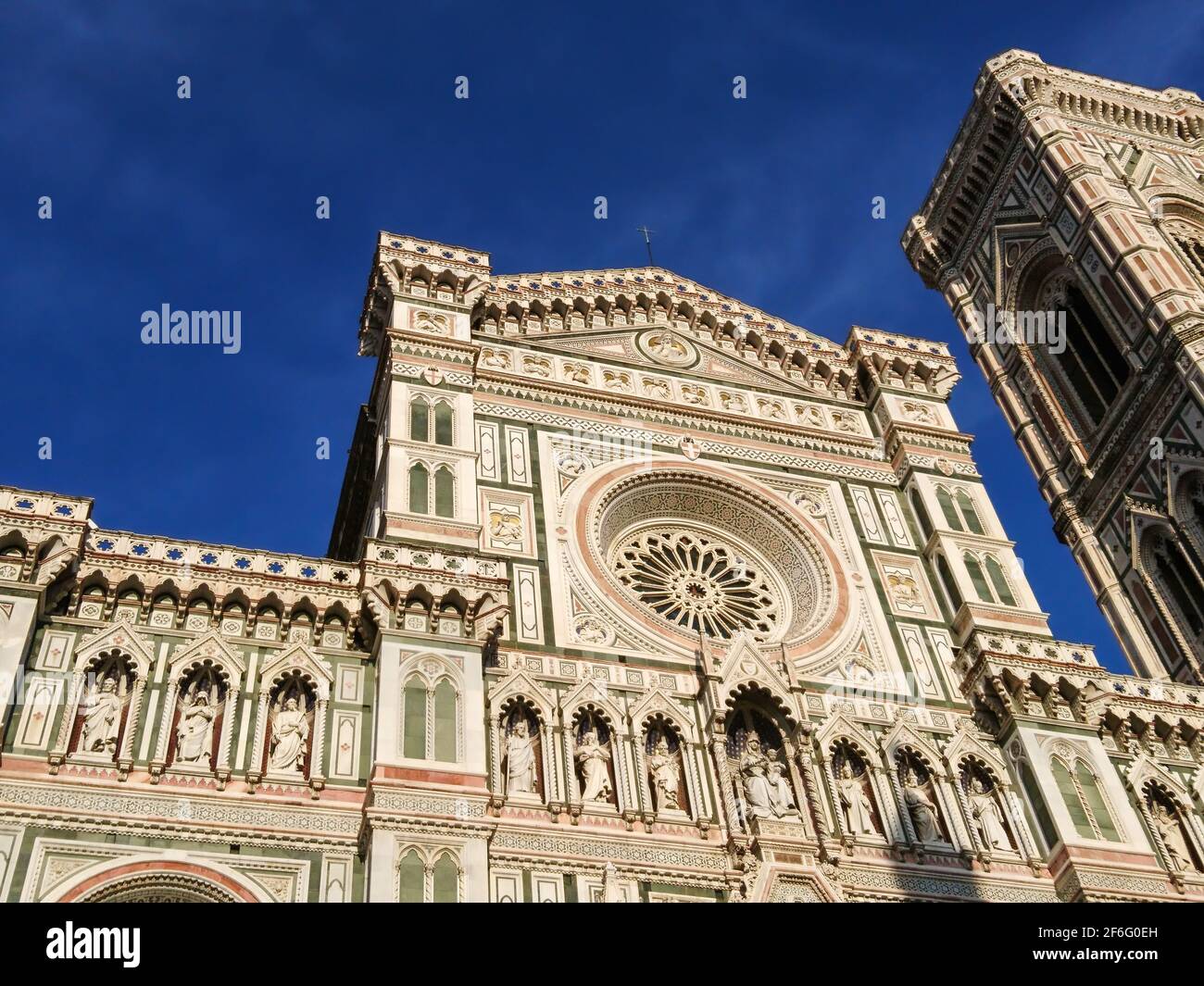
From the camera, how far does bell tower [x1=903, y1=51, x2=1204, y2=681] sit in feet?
88.6

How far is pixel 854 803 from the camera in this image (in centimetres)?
1667

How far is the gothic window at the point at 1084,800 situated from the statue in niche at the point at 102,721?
11243mm

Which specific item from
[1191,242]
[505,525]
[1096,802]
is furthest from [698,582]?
[1191,242]

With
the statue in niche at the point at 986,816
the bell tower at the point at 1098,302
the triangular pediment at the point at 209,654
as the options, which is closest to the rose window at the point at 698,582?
the statue in niche at the point at 986,816

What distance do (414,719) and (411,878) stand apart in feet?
6.55

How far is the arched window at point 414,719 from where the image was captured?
47.9ft

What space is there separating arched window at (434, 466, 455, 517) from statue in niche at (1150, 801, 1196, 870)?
395 inches

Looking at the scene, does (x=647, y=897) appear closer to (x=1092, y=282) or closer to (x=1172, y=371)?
(x=1172, y=371)

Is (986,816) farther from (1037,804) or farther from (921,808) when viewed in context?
(921,808)

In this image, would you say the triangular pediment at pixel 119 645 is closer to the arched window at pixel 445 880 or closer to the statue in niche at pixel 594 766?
the arched window at pixel 445 880

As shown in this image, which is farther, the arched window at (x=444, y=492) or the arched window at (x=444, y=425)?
the arched window at (x=444, y=425)

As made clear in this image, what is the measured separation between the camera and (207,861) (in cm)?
1355

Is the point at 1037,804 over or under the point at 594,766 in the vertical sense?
under
